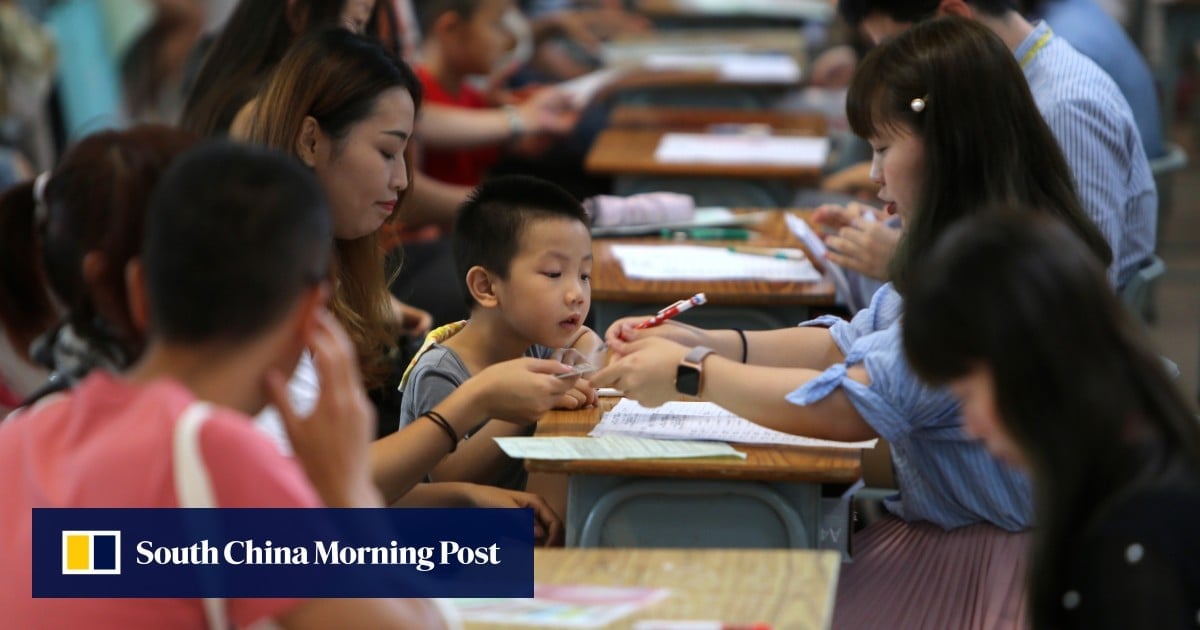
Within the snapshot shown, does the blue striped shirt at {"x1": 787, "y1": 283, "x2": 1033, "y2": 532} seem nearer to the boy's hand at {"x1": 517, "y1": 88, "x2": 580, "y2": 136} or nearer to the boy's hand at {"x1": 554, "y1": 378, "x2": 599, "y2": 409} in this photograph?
the boy's hand at {"x1": 554, "y1": 378, "x2": 599, "y2": 409}

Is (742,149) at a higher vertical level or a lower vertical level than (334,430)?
higher

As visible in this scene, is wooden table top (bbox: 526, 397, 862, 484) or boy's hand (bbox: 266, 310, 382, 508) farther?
wooden table top (bbox: 526, 397, 862, 484)

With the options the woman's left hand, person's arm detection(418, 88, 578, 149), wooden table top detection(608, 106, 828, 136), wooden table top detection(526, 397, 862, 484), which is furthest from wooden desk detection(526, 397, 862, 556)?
wooden table top detection(608, 106, 828, 136)

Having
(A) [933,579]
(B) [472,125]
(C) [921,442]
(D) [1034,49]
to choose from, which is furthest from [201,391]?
(B) [472,125]

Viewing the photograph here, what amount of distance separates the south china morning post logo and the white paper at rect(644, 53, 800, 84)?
15.1 ft

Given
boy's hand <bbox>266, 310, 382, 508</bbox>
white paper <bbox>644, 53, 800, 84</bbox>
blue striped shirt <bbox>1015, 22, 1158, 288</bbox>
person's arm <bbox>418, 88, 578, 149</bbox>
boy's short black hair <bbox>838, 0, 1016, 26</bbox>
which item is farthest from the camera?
white paper <bbox>644, 53, 800, 84</bbox>

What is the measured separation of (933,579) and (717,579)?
84 centimetres

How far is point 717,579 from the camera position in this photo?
162 centimetres

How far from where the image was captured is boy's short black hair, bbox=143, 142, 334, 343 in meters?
1.35

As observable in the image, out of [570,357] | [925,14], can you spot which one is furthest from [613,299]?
[925,14]

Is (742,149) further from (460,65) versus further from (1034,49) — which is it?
(1034,49)

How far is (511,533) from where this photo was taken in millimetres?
2213

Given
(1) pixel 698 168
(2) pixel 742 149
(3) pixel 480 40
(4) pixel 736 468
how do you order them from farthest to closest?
1. (3) pixel 480 40
2. (2) pixel 742 149
3. (1) pixel 698 168
4. (4) pixel 736 468

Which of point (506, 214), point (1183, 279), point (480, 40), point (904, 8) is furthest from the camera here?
point (1183, 279)
